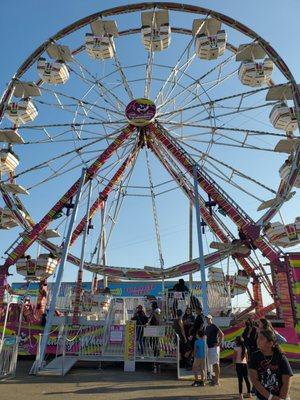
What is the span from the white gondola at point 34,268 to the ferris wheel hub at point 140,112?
7.42m

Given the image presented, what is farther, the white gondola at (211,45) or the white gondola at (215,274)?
the white gondola at (215,274)

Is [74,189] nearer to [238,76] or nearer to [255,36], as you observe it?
[238,76]

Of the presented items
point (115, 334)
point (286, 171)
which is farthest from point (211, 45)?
point (115, 334)

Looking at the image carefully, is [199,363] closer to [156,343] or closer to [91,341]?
[156,343]

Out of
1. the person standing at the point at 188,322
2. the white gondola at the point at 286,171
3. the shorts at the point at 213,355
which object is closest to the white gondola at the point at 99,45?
the white gondola at the point at 286,171

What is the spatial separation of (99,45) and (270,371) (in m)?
17.7

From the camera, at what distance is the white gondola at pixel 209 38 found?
18062 mm

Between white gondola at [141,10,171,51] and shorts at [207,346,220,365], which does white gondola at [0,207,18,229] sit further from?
shorts at [207,346,220,365]

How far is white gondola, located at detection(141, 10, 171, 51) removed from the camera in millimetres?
18766

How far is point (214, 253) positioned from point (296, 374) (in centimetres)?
751

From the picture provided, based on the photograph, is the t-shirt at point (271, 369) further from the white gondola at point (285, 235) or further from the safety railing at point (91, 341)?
the white gondola at point (285, 235)

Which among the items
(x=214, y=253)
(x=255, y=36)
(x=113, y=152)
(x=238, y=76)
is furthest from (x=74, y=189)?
(x=255, y=36)

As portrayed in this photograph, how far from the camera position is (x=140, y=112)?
18281mm

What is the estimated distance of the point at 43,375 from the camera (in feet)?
33.3
